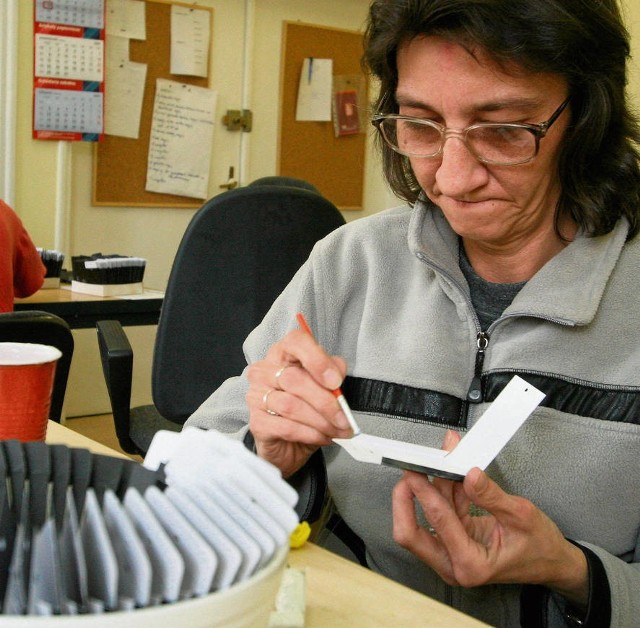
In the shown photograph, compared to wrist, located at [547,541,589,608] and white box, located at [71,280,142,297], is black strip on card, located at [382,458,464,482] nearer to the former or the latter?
wrist, located at [547,541,589,608]

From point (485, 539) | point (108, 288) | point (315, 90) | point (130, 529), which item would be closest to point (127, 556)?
point (130, 529)

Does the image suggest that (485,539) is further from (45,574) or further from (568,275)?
(45,574)

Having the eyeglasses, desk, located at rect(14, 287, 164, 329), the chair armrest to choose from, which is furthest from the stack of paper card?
desk, located at rect(14, 287, 164, 329)

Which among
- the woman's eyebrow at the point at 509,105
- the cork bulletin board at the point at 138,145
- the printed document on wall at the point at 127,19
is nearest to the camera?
the woman's eyebrow at the point at 509,105

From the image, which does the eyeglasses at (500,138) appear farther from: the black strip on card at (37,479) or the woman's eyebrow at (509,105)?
the black strip on card at (37,479)

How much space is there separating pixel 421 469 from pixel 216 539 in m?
0.42

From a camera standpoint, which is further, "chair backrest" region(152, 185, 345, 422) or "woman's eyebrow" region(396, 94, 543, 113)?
"chair backrest" region(152, 185, 345, 422)

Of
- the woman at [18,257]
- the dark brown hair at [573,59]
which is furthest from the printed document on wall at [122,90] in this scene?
the dark brown hair at [573,59]

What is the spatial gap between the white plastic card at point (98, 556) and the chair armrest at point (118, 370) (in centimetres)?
164

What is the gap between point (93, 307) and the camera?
2.83 metres

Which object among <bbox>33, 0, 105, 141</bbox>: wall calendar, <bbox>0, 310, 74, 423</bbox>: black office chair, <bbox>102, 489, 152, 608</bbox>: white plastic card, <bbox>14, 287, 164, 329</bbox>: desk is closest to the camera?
<bbox>102, 489, 152, 608</bbox>: white plastic card

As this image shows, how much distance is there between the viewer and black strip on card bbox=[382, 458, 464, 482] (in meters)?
0.79

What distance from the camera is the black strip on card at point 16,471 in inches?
17.6

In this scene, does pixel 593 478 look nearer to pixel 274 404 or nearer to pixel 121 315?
pixel 274 404
